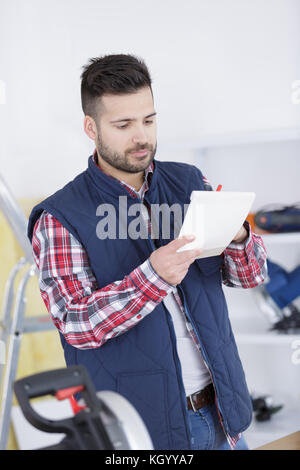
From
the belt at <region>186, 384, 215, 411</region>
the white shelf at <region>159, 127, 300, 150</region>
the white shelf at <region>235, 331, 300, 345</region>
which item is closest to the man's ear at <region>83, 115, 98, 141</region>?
the belt at <region>186, 384, 215, 411</region>

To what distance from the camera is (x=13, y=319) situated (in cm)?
228

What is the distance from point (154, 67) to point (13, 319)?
1331 millimetres

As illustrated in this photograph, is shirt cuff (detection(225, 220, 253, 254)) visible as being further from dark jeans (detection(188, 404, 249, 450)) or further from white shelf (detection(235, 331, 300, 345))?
white shelf (detection(235, 331, 300, 345))

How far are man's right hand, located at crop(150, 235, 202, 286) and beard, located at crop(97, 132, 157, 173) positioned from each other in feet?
0.97

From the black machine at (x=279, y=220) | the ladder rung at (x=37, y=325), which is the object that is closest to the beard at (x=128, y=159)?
the ladder rung at (x=37, y=325)

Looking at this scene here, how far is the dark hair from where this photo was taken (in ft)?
4.79

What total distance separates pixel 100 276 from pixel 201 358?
12.0 inches

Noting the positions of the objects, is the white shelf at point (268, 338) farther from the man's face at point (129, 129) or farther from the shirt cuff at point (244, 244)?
the man's face at point (129, 129)

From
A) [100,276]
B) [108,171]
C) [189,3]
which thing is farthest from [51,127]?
[100,276]

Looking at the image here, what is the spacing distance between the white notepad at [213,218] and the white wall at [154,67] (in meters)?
1.39

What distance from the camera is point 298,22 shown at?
267 cm
